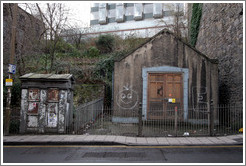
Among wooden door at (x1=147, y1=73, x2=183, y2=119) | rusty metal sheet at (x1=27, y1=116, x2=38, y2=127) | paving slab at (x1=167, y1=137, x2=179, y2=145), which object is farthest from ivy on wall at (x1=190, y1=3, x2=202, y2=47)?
rusty metal sheet at (x1=27, y1=116, x2=38, y2=127)

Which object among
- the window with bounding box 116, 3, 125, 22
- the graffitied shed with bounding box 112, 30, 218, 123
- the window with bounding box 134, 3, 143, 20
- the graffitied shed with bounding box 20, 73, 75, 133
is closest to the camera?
the graffitied shed with bounding box 20, 73, 75, 133

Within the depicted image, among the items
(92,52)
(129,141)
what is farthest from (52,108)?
(92,52)

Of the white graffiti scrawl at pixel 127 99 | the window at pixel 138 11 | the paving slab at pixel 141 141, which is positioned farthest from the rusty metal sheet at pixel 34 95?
the window at pixel 138 11

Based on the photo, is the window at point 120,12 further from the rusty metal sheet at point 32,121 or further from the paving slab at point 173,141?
the paving slab at point 173,141

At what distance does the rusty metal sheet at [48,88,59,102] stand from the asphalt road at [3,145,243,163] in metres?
2.53

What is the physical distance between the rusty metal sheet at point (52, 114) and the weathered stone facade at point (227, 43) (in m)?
9.26

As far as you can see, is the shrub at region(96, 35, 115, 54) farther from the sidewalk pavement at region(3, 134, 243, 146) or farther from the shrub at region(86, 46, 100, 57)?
the sidewalk pavement at region(3, 134, 243, 146)

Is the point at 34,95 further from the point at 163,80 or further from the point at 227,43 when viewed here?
the point at 227,43

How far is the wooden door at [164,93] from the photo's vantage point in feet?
36.6

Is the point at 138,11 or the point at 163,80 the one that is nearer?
the point at 163,80

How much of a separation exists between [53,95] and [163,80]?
19.2 feet

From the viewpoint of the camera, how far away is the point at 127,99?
36.7 ft

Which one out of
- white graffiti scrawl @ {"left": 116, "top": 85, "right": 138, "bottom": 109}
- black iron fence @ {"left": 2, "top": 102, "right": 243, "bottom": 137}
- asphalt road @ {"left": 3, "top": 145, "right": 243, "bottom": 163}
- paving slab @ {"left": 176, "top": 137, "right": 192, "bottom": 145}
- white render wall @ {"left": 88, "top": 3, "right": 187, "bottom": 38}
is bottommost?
asphalt road @ {"left": 3, "top": 145, "right": 243, "bottom": 163}

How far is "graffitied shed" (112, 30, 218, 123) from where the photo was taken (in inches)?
437
